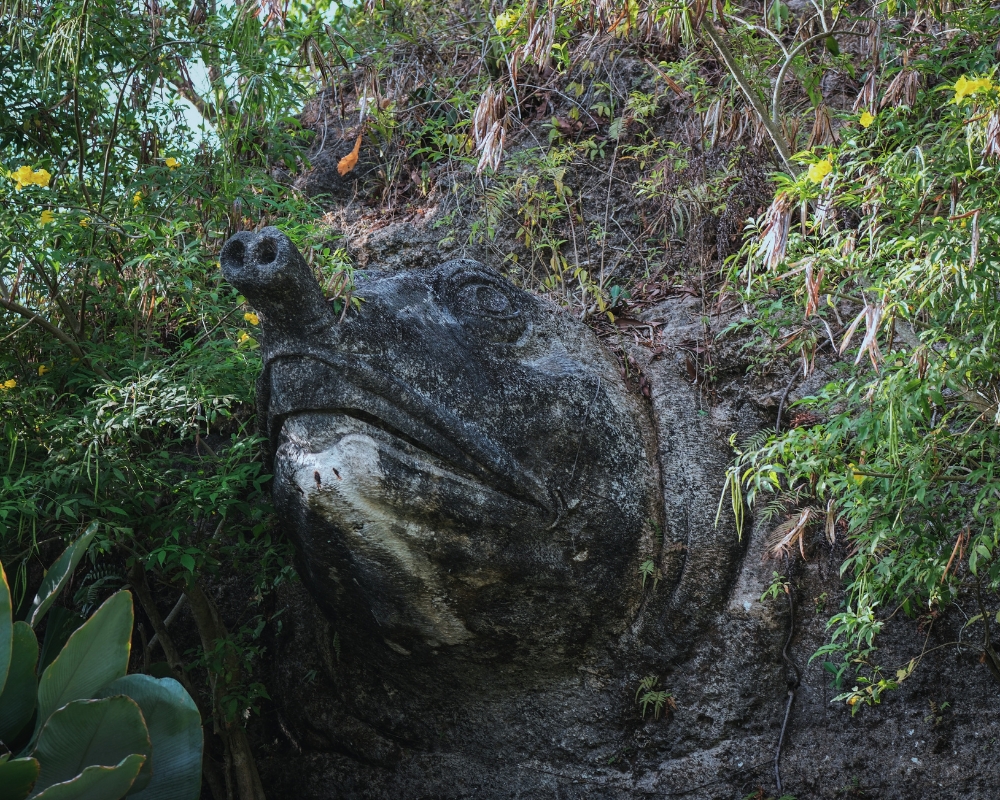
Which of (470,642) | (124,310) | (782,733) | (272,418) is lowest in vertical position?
(782,733)

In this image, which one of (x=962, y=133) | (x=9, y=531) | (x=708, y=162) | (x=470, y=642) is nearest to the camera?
(x=962, y=133)

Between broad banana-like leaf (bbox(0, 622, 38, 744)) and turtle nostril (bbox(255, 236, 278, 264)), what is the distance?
3.84 ft

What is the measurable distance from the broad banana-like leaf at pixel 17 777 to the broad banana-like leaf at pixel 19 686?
0.40m

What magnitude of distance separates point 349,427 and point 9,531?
1.30 meters

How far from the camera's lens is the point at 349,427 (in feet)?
8.80

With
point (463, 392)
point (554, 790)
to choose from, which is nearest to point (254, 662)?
point (554, 790)

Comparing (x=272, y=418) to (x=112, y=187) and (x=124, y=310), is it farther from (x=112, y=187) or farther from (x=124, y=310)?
(x=112, y=187)

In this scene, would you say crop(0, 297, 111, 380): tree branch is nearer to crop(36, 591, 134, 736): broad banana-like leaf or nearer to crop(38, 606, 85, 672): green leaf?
crop(38, 606, 85, 672): green leaf

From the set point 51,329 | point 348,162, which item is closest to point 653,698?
point 51,329

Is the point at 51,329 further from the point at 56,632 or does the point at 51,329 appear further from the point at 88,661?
the point at 88,661

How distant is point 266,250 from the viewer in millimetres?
2586

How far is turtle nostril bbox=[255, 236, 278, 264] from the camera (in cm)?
258

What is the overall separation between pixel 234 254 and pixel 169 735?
1.26 meters

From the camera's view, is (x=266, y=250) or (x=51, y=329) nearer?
(x=266, y=250)
